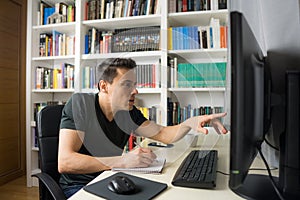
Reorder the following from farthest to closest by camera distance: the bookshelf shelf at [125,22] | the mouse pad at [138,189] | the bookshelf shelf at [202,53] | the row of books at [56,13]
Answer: the row of books at [56,13], the bookshelf shelf at [125,22], the bookshelf shelf at [202,53], the mouse pad at [138,189]

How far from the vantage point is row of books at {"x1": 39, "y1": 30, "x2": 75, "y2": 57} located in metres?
2.69

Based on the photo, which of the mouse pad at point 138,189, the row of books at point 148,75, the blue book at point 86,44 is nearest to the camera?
the mouse pad at point 138,189

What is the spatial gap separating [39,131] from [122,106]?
44 cm

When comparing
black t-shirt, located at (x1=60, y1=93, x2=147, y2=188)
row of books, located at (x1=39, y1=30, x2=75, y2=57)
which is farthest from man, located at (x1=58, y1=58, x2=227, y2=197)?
row of books, located at (x1=39, y1=30, x2=75, y2=57)

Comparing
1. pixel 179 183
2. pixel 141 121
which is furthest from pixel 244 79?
pixel 141 121

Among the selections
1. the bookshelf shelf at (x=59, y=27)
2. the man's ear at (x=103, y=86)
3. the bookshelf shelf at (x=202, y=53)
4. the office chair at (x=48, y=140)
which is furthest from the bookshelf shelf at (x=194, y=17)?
the office chair at (x=48, y=140)

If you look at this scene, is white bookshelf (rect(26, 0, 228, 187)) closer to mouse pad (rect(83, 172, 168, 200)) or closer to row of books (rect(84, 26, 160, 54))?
row of books (rect(84, 26, 160, 54))

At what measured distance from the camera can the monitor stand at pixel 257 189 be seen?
637mm

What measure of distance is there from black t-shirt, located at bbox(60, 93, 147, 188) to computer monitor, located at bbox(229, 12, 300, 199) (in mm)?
716

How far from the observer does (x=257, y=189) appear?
68cm

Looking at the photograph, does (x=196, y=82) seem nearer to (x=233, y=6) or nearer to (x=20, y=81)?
(x=233, y=6)

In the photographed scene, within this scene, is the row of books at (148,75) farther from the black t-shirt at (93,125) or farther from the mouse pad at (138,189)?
the mouse pad at (138,189)

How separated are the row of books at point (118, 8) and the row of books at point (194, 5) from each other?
16 centimetres

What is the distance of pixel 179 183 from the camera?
720 mm
